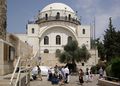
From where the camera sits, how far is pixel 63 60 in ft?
170

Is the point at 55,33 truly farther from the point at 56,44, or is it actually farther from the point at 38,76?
the point at 38,76

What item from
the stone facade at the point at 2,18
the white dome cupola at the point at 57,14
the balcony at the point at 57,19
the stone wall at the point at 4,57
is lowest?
the stone wall at the point at 4,57

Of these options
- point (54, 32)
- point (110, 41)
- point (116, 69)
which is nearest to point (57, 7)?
point (54, 32)

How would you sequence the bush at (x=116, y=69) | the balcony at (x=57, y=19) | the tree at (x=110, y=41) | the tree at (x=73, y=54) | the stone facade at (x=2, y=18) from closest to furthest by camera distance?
the stone facade at (x=2, y=18) → the bush at (x=116, y=69) → the tree at (x=73, y=54) → the tree at (x=110, y=41) → the balcony at (x=57, y=19)

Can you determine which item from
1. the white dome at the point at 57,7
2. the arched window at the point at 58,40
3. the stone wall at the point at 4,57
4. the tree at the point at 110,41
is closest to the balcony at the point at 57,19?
the white dome at the point at 57,7

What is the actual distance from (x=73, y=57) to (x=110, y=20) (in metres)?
13.6

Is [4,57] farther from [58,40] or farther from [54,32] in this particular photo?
[58,40]

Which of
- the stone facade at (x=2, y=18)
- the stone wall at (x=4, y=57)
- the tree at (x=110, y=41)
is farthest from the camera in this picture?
the tree at (x=110, y=41)

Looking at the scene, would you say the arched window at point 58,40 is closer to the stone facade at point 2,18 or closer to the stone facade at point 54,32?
the stone facade at point 54,32

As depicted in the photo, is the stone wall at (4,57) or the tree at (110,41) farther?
the tree at (110,41)

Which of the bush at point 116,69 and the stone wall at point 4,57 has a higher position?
the stone wall at point 4,57

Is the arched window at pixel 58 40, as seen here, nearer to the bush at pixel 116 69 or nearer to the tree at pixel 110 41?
the tree at pixel 110 41

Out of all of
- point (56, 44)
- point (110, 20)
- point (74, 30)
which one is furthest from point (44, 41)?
point (110, 20)

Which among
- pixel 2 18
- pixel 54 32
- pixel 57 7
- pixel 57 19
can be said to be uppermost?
pixel 57 7
